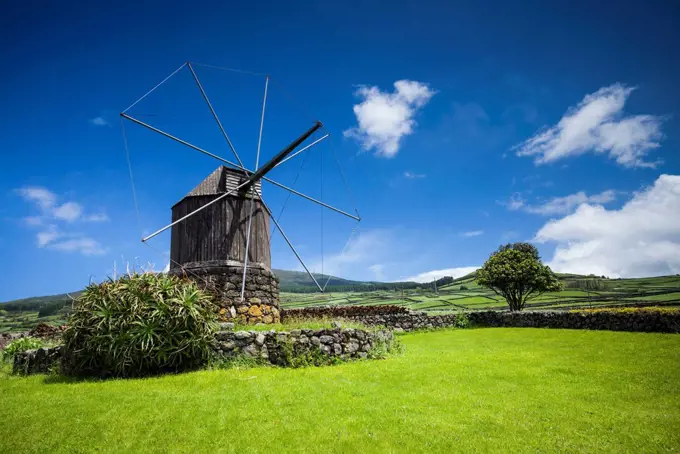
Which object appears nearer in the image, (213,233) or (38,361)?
(38,361)

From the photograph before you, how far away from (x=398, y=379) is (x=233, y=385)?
3932 mm

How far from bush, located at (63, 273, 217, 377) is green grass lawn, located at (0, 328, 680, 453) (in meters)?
0.79

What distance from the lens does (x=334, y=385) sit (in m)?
8.84

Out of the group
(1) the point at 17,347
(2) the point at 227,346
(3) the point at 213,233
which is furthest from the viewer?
(3) the point at 213,233

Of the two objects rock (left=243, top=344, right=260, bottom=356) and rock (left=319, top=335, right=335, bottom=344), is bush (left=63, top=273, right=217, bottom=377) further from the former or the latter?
rock (left=319, top=335, right=335, bottom=344)

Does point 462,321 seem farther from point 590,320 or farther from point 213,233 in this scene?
point 213,233

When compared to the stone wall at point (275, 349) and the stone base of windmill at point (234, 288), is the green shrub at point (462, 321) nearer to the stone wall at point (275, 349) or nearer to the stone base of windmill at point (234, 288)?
the stone base of windmill at point (234, 288)

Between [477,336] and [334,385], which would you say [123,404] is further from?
[477,336]

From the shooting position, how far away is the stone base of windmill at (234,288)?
1644 centimetres

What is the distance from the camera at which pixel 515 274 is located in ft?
115

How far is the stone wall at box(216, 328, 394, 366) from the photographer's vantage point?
37.6 feet

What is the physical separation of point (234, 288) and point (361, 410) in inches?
438

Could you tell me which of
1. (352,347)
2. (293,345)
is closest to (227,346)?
(293,345)

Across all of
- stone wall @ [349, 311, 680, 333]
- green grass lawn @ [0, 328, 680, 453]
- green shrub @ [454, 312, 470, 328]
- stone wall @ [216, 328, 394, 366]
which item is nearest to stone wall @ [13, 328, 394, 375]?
stone wall @ [216, 328, 394, 366]
